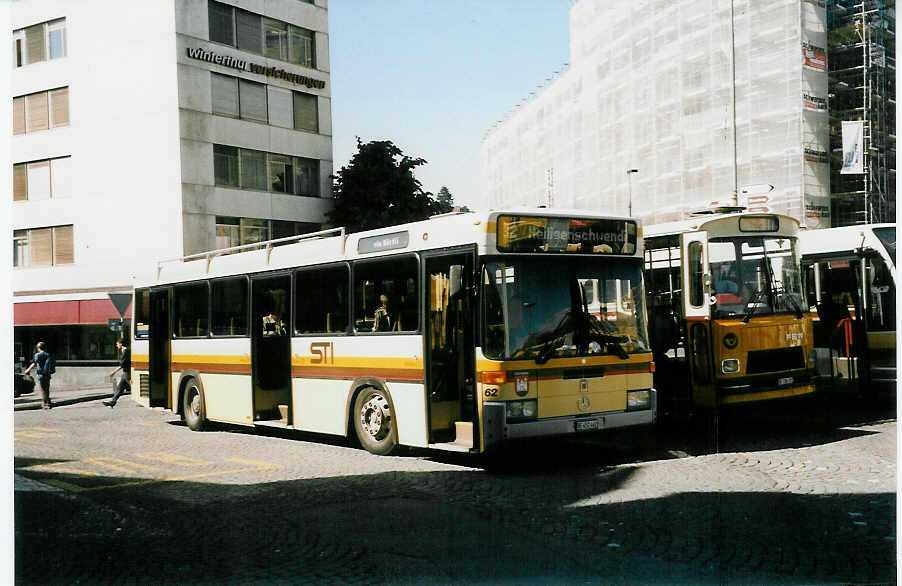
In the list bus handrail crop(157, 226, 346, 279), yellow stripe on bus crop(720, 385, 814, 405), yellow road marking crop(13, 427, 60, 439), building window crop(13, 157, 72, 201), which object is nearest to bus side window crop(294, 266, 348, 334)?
bus handrail crop(157, 226, 346, 279)

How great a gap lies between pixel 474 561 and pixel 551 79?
6202mm

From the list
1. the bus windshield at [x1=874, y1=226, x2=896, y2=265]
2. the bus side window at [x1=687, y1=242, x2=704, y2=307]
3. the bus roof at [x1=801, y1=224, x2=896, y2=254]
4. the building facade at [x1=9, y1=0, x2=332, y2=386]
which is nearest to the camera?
the building facade at [x1=9, y1=0, x2=332, y2=386]

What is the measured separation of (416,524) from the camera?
7.11 meters

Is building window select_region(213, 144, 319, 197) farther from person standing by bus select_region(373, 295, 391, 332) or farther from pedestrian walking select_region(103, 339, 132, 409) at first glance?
person standing by bus select_region(373, 295, 391, 332)

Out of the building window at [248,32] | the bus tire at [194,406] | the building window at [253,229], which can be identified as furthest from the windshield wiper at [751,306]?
the building window at [248,32]

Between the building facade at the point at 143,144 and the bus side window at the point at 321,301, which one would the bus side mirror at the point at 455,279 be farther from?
the building facade at the point at 143,144

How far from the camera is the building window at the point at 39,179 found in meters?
8.38

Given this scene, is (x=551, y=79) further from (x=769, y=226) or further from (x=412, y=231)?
(x=769, y=226)

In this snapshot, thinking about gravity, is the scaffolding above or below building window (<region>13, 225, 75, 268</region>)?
above

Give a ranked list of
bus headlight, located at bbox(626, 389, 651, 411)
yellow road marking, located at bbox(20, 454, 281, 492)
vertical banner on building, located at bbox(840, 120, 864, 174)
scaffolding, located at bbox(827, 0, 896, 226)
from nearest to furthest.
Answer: scaffolding, located at bbox(827, 0, 896, 226), yellow road marking, located at bbox(20, 454, 281, 492), bus headlight, located at bbox(626, 389, 651, 411), vertical banner on building, located at bbox(840, 120, 864, 174)

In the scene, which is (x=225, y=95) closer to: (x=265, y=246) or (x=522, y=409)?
(x=265, y=246)

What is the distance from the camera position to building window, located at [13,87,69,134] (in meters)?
8.25

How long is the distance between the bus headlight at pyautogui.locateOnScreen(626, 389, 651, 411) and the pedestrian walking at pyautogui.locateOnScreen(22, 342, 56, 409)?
20.8ft

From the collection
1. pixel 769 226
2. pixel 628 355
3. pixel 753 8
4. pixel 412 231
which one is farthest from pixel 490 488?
pixel 753 8
